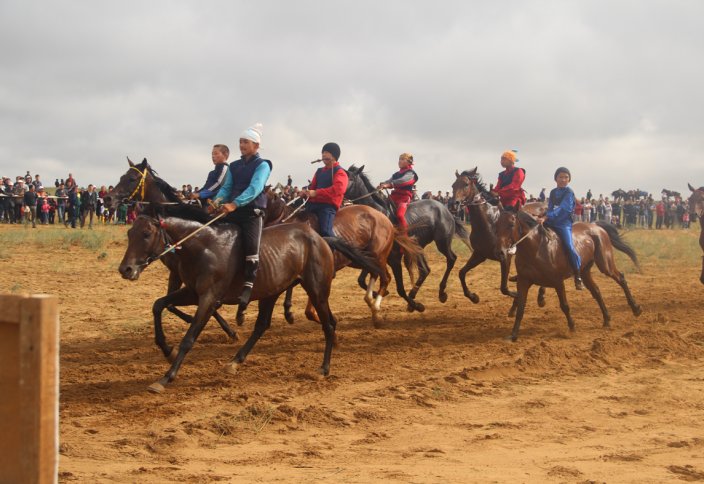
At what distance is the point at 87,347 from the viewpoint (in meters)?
10.6

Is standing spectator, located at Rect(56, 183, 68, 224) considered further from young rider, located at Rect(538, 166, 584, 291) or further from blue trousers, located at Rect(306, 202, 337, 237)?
young rider, located at Rect(538, 166, 584, 291)

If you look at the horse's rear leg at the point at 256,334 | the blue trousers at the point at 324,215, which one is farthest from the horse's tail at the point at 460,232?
the horse's rear leg at the point at 256,334

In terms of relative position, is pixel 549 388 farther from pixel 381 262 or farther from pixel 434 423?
pixel 381 262

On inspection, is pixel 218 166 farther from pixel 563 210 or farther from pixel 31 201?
pixel 31 201

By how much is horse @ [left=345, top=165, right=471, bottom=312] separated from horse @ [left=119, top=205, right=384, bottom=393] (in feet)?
14.5

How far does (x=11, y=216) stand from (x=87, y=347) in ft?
66.1

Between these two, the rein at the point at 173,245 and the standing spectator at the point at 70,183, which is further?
the standing spectator at the point at 70,183

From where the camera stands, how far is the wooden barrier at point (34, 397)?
3264 millimetres

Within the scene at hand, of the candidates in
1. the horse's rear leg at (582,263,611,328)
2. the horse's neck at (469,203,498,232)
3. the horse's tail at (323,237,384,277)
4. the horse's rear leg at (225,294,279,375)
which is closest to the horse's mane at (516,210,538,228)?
the horse's rear leg at (582,263,611,328)

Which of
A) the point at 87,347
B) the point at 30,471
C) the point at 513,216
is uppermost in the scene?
the point at 513,216

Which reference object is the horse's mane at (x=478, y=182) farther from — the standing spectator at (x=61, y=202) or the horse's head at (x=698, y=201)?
the standing spectator at (x=61, y=202)

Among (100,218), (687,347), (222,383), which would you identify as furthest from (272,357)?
(100,218)

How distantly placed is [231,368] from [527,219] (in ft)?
17.2

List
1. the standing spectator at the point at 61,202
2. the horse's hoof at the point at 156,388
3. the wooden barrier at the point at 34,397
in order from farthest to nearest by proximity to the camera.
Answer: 1. the standing spectator at the point at 61,202
2. the horse's hoof at the point at 156,388
3. the wooden barrier at the point at 34,397
